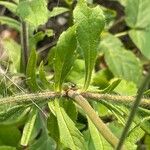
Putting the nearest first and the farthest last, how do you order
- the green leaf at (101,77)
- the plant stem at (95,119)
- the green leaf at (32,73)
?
1. the plant stem at (95,119)
2. the green leaf at (32,73)
3. the green leaf at (101,77)

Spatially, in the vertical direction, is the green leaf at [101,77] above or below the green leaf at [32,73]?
below

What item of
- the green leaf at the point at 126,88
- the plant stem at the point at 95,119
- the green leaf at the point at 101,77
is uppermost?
the plant stem at the point at 95,119

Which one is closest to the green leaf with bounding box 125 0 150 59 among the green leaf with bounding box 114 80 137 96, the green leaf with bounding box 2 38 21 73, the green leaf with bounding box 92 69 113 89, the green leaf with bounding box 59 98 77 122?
the green leaf with bounding box 92 69 113 89

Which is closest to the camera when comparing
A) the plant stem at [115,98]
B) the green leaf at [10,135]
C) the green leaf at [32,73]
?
the plant stem at [115,98]

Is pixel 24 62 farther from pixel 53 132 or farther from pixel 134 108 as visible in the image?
pixel 134 108

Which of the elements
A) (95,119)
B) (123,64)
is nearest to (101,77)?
(123,64)

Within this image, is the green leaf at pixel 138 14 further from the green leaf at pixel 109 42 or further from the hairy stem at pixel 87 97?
the hairy stem at pixel 87 97

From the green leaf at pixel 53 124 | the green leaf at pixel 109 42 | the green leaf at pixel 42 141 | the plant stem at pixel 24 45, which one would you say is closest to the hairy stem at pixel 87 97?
the green leaf at pixel 53 124

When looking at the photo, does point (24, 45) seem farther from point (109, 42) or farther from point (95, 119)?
point (95, 119)
